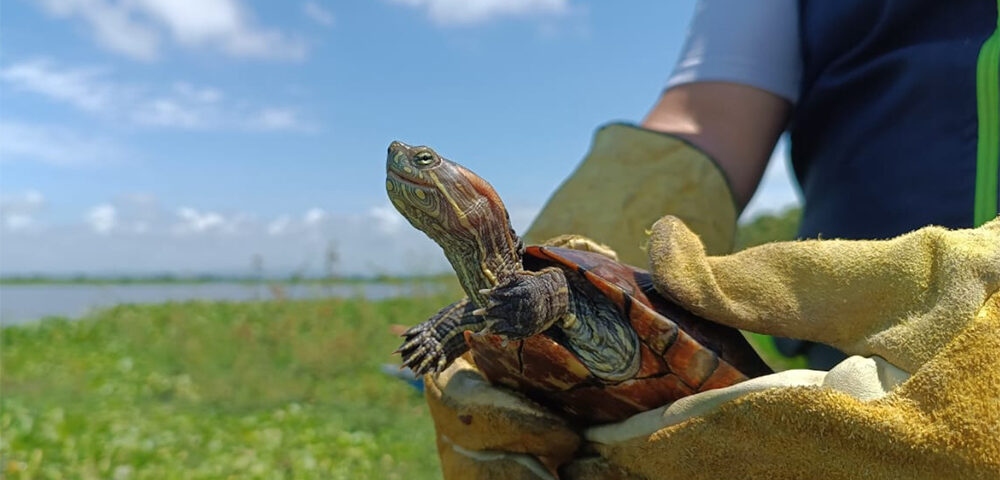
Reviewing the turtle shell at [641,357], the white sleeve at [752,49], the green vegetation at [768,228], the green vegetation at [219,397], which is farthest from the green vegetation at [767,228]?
the turtle shell at [641,357]

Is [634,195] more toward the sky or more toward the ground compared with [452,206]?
more toward the sky

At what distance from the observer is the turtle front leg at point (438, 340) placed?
5.62 feet

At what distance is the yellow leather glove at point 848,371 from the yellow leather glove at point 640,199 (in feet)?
3.33

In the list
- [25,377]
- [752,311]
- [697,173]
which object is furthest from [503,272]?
[25,377]

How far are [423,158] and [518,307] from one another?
488 millimetres

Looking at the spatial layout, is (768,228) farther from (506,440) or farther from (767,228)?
(506,440)

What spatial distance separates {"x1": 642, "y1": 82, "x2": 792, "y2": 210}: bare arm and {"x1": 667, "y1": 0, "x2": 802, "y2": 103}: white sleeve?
4 centimetres

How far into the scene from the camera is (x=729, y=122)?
9.37 feet

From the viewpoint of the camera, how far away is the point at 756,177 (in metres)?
2.96

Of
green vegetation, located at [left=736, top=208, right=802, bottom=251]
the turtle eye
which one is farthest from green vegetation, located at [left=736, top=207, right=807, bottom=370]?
the turtle eye

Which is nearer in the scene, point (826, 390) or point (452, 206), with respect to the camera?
point (826, 390)

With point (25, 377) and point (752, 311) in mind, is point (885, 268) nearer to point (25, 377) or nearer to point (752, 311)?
point (752, 311)

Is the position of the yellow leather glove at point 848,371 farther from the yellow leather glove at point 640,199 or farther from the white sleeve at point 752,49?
the white sleeve at point 752,49

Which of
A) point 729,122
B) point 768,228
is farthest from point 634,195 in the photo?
point 768,228
